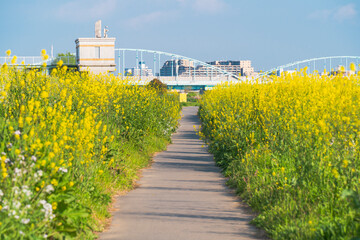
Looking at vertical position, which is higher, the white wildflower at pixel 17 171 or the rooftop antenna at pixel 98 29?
the rooftop antenna at pixel 98 29

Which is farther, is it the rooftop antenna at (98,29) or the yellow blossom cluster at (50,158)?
the rooftop antenna at (98,29)

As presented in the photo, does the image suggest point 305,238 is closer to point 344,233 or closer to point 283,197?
point 344,233

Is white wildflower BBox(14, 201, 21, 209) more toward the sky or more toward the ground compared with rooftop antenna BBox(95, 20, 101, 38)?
more toward the ground

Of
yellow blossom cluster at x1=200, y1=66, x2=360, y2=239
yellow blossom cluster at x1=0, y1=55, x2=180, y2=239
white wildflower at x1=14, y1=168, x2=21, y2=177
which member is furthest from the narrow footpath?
white wildflower at x1=14, y1=168, x2=21, y2=177

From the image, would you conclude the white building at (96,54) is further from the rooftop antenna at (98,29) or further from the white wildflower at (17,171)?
the white wildflower at (17,171)

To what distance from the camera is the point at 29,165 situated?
5180 mm

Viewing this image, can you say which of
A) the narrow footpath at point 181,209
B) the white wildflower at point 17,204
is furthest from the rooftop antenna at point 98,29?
the white wildflower at point 17,204

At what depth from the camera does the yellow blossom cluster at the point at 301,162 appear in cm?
624

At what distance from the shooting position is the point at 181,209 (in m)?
7.99

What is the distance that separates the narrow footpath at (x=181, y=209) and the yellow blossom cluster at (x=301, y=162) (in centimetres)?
33

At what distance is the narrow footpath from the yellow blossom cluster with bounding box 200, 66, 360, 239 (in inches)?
12.8

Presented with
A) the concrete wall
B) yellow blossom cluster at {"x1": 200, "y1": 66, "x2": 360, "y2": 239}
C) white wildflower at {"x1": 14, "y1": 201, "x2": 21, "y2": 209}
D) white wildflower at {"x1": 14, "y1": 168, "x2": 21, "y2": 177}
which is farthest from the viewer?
the concrete wall

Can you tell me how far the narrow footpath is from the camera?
6.70 meters

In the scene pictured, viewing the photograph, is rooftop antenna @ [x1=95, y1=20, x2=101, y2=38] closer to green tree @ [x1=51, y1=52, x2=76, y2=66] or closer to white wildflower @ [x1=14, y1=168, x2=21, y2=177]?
green tree @ [x1=51, y1=52, x2=76, y2=66]
